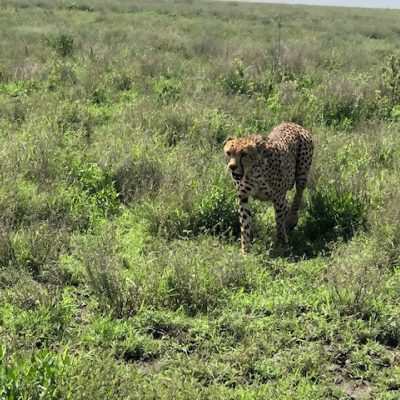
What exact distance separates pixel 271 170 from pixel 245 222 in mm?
505

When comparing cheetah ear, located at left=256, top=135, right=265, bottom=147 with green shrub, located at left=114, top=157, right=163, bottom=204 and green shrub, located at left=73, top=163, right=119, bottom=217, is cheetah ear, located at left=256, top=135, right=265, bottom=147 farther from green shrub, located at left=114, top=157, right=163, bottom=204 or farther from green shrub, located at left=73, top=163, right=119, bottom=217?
green shrub, located at left=73, top=163, right=119, bottom=217

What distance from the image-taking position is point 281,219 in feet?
17.1

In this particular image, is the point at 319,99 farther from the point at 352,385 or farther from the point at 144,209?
the point at 352,385

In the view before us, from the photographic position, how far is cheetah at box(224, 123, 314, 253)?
4.83m

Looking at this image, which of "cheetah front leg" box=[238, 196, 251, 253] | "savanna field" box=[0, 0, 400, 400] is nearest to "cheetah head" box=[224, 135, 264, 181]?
"cheetah front leg" box=[238, 196, 251, 253]

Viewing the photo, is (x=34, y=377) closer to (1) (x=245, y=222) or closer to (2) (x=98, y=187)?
(1) (x=245, y=222)

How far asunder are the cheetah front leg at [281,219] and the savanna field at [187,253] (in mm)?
125

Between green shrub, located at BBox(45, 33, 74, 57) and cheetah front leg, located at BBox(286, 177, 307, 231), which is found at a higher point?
green shrub, located at BBox(45, 33, 74, 57)

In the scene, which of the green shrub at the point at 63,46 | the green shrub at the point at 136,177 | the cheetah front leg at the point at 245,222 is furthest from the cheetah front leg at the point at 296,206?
the green shrub at the point at 63,46

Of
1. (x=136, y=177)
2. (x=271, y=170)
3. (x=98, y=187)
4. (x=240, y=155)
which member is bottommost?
(x=98, y=187)

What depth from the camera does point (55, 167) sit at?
6.42 meters

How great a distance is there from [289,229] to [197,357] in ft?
7.57

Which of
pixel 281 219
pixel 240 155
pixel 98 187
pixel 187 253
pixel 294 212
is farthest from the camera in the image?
pixel 98 187

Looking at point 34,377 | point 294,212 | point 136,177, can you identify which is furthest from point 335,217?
point 34,377
